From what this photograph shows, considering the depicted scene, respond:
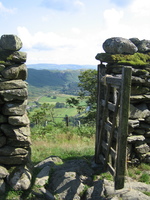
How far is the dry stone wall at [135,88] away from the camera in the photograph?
729 centimetres

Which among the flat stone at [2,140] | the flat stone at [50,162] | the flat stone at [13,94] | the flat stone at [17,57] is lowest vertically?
the flat stone at [50,162]

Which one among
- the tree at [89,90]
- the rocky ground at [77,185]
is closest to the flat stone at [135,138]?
the rocky ground at [77,185]

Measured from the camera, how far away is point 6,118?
20.7 feet

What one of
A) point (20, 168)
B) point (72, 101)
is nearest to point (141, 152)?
point (20, 168)

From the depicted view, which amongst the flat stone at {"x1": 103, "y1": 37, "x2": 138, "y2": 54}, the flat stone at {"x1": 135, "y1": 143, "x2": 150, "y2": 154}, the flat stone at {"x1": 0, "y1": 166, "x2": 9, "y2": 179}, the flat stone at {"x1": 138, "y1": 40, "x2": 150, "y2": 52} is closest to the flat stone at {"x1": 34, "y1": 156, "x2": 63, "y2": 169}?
the flat stone at {"x1": 0, "y1": 166, "x2": 9, "y2": 179}

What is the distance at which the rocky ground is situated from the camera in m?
5.37

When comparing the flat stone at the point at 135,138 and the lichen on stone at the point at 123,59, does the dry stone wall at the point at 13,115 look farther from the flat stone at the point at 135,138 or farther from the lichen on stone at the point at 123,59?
the flat stone at the point at 135,138

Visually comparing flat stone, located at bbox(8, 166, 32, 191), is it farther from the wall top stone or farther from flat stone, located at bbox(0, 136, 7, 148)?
the wall top stone

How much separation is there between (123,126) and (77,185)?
8.30 feet

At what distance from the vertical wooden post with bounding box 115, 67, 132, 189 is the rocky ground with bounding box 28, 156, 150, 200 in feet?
1.42

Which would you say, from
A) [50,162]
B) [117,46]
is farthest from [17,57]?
[50,162]

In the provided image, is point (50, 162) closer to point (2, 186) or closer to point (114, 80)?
point (2, 186)

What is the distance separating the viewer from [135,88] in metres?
7.34

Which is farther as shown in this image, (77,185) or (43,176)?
(43,176)
